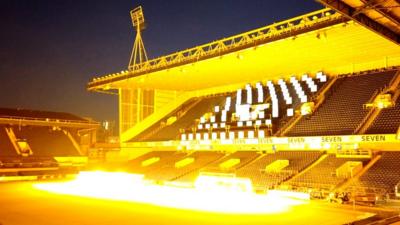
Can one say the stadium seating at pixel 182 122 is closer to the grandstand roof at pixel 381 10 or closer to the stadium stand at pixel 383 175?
the stadium stand at pixel 383 175

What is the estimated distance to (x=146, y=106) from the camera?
3441 cm

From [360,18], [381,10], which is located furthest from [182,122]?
[381,10]

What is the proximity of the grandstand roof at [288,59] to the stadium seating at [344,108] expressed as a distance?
4.61 feet

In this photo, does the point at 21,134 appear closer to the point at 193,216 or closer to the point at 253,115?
the point at 253,115

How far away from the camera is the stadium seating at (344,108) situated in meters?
20.2

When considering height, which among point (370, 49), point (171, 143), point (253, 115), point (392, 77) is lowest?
point (171, 143)

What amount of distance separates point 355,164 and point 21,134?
27.4m

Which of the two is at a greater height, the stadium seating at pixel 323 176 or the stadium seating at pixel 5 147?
the stadium seating at pixel 5 147

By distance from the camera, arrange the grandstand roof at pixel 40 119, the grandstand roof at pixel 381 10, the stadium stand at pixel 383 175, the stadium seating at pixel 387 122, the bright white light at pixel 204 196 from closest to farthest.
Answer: the grandstand roof at pixel 381 10, the bright white light at pixel 204 196, the stadium stand at pixel 383 175, the stadium seating at pixel 387 122, the grandstand roof at pixel 40 119

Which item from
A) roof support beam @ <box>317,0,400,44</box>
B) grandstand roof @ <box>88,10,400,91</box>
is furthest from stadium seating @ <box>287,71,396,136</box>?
roof support beam @ <box>317,0,400,44</box>

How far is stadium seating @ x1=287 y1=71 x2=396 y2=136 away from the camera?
2020 centimetres

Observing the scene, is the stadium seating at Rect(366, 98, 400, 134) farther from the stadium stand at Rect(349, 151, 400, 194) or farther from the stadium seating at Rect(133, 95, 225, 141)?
the stadium seating at Rect(133, 95, 225, 141)

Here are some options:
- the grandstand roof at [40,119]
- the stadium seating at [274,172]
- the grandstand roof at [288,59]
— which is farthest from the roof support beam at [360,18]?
the grandstand roof at [40,119]

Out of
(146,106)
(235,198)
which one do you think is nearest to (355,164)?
(235,198)
